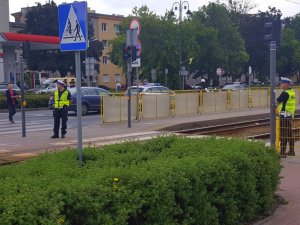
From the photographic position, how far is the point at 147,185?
Result: 15.2 feet

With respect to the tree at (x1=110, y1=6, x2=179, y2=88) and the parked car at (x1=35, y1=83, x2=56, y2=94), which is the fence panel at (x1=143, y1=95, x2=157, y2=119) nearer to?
the parked car at (x1=35, y1=83, x2=56, y2=94)

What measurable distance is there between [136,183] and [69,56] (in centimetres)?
6511

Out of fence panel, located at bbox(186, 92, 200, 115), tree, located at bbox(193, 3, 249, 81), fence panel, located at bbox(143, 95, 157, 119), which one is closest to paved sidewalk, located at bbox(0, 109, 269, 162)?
fence panel, located at bbox(143, 95, 157, 119)

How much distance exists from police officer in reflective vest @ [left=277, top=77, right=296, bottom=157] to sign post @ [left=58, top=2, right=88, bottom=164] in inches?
288

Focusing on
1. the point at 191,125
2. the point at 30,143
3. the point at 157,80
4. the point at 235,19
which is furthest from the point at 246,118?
the point at 235,19

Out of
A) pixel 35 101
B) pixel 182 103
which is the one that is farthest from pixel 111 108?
pixel 35 101

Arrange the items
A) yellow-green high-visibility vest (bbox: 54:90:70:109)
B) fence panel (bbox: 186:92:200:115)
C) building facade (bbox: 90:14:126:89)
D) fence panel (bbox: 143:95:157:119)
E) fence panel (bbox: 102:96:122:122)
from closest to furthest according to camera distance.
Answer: yellow-green high-visibility vest (bbox: 54:90:70:109) < fence panel (bbox: 102:96:122:122) < fence panel (bbox: 143:95:157:119) < fence panel (bbox: 186:92:200:115) < building facade (bbox: 90:14:126:89)

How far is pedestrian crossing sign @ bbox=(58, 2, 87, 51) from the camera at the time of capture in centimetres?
593

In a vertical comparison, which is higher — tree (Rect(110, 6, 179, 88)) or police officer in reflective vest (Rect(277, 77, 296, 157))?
tree (Rect(110, 6, 179, 88))

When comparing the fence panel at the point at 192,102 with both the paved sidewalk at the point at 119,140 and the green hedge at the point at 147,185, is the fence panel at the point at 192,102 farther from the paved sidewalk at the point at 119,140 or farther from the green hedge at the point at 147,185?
the green hedge at the point at 147,185

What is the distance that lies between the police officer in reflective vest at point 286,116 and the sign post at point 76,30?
7.32 metres

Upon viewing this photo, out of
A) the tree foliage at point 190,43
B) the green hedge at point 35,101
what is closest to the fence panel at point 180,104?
the green hedge at point 35,101

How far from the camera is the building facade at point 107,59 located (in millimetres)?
86938

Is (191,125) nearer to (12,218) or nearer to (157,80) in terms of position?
(12,218)
